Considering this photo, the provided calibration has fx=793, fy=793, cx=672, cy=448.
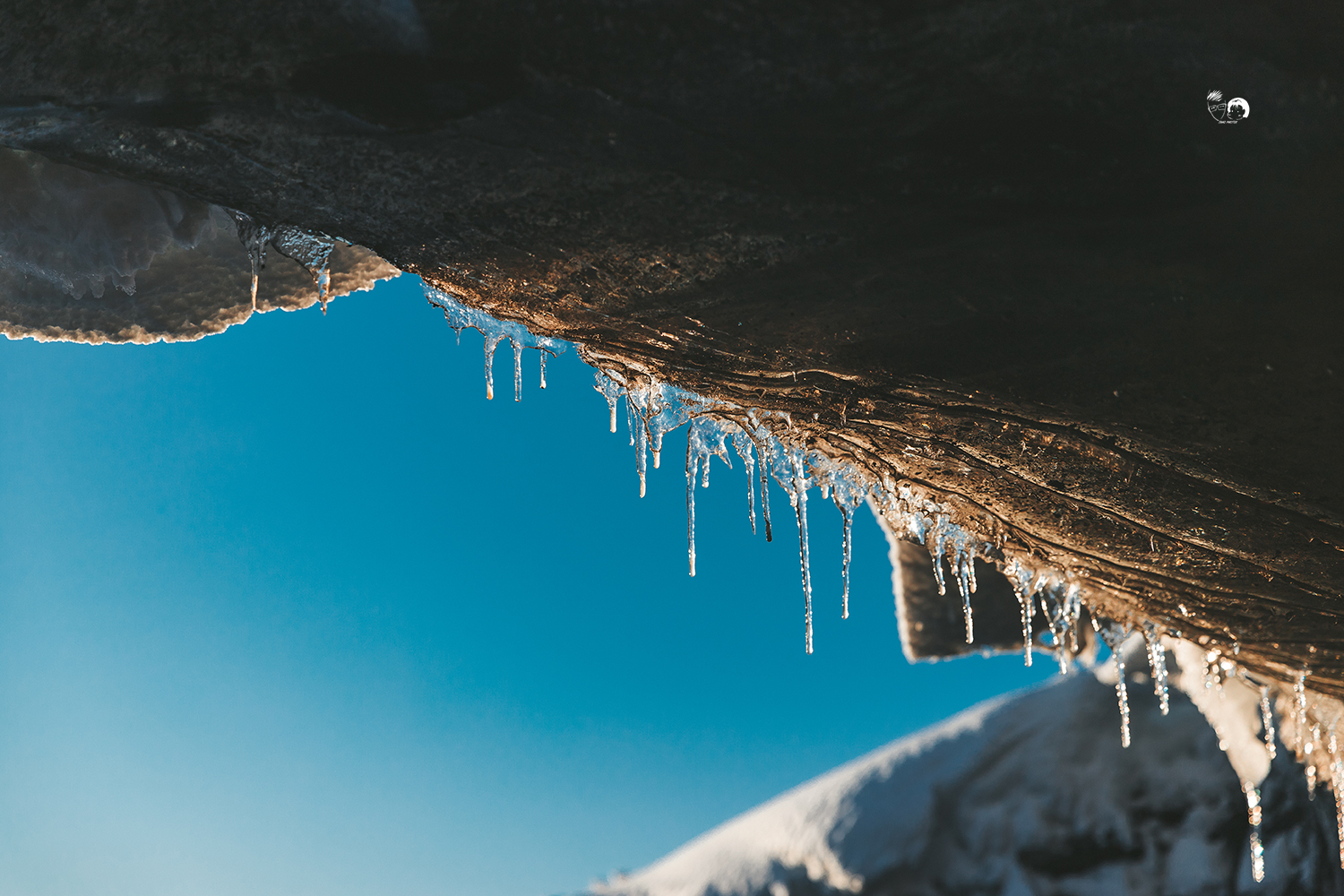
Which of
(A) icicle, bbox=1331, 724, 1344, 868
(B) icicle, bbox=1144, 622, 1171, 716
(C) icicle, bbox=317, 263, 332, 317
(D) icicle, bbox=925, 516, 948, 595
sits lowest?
(A) icicle, bbox=1331, 724, 1344, 868

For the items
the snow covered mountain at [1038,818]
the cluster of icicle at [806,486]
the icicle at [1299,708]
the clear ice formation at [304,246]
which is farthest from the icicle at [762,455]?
the snow covered mountain at [1038,818]

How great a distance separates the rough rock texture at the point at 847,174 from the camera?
1554 mm

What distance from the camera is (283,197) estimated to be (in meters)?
2.10

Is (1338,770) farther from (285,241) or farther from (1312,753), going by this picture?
(285,241)

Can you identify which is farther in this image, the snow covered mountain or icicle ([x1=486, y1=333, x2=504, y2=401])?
the snow covered mountain

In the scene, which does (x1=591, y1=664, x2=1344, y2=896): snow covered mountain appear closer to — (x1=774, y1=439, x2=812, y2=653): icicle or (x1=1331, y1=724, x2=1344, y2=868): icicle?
(x1=1331, y1=724, x2=1344, y2=868): icicle

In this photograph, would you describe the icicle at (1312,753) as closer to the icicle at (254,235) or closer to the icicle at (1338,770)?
the icicle at (1338,770)

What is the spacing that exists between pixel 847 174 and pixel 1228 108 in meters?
0.74

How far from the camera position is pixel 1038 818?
817cm

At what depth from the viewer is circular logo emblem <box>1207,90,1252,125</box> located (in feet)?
5.10

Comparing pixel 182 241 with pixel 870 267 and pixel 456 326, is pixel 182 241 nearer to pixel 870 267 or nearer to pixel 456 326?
pixel 456 326

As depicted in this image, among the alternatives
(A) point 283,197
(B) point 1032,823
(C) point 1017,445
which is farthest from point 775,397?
(B) point 1032,823

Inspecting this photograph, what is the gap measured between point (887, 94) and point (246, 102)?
1.41 meters

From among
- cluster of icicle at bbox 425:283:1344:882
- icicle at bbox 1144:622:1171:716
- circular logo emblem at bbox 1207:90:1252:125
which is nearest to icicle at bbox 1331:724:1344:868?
cluster of icicle at bbox 425:283:1344:882
